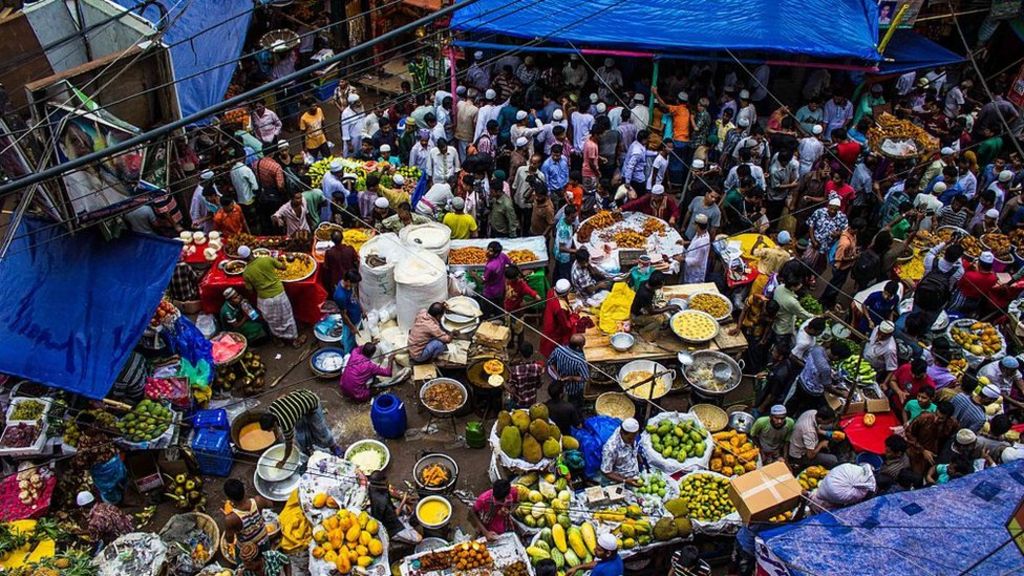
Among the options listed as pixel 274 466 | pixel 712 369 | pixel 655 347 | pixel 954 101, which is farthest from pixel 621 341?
pixel 954 101

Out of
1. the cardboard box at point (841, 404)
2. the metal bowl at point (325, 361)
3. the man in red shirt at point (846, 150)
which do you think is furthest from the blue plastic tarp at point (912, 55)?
the metal bowl at point (325, 361)

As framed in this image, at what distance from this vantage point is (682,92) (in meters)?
13.5

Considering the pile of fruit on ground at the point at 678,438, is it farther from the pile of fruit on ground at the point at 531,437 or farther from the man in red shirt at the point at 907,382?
the man in red shirt at the point at 907,382

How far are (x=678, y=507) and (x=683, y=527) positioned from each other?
226 mm

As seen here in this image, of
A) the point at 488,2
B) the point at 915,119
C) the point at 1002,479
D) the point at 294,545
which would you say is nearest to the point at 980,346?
the point at 1002,479

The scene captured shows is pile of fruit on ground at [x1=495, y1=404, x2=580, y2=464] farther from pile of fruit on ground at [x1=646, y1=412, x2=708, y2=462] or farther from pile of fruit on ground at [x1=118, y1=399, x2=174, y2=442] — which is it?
pile of fruit on ground at [x1=118, y1=399, x2=174, y2=442]

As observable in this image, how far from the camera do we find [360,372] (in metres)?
9.57

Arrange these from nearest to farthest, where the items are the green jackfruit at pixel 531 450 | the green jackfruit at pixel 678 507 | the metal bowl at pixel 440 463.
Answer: the green jackfruit at pixel 678 507, the green jackfruit at pixel 531 450, the metal bowl at pixel 440 463

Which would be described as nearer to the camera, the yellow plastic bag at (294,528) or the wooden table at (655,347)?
the yellow plastic bag at (294,528)

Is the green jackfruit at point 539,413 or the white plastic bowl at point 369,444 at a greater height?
the green jackfruit at point 539,413

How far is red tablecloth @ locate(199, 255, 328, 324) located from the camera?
33.5 feet

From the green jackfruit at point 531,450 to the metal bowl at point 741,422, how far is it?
2.53 meters

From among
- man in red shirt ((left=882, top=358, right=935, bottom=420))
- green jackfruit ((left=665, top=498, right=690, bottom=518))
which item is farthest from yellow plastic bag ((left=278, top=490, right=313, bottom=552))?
man in red shirt ((left=882, top=358, right=935, bottom=420))

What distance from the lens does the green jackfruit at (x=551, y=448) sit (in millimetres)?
7719
